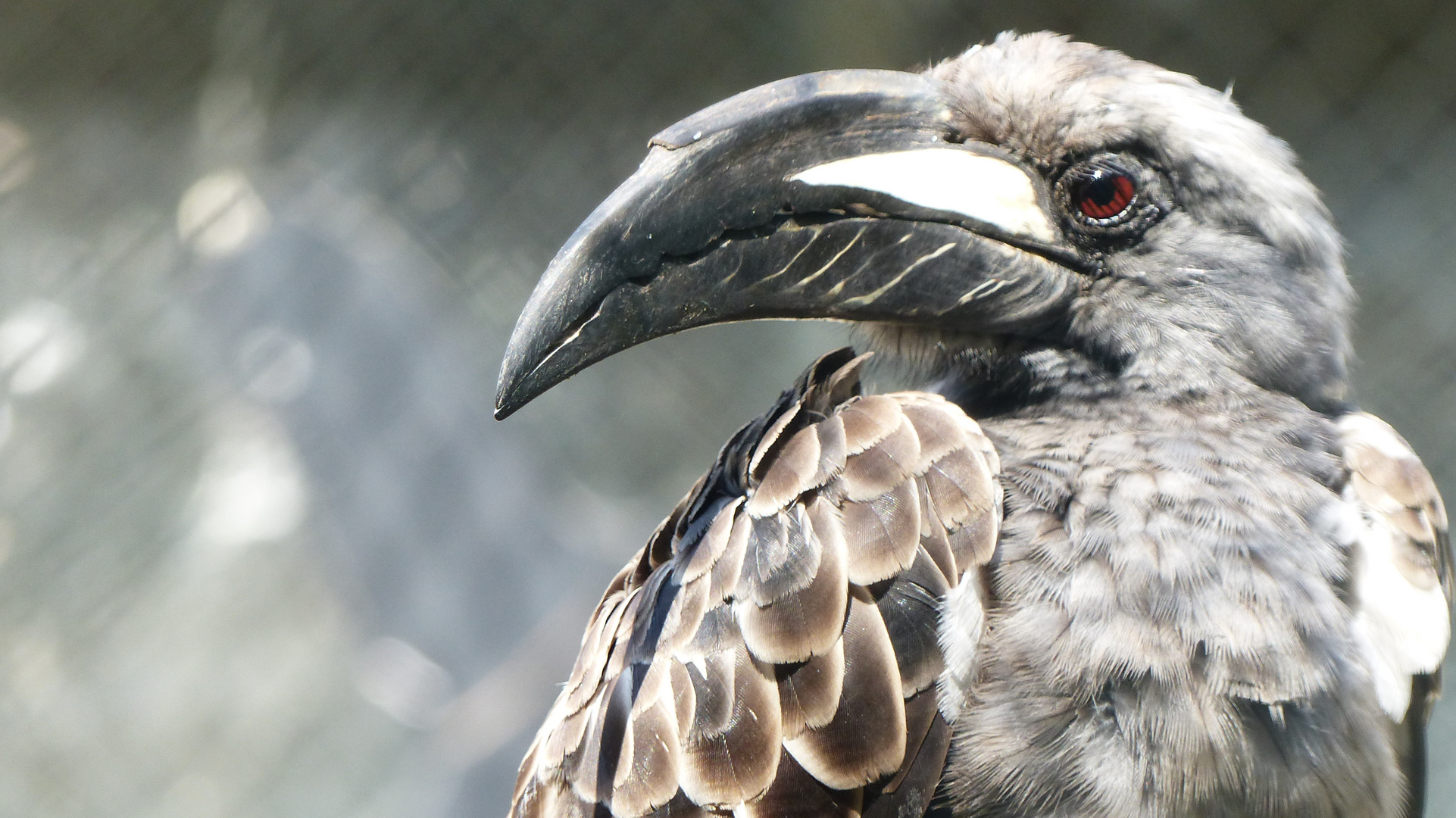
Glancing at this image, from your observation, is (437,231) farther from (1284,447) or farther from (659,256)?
(1284,447)

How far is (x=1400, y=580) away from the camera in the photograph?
152 cm

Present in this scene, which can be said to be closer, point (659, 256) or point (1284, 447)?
point (659, 256)

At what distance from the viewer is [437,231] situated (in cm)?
378

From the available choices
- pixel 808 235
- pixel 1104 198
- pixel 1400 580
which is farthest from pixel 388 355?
pixel 1400 580

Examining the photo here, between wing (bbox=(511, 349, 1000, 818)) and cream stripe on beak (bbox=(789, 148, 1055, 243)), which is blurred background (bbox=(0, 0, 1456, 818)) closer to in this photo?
cream stripe on beak (bbox=(789, 148, 1055, 243))

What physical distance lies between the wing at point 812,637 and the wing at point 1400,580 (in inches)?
20.2

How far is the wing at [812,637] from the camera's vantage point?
1310 mm

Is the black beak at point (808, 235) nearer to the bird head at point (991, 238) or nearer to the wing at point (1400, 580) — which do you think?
the bird head at point (991, 238)

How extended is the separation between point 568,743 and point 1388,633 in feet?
3.43

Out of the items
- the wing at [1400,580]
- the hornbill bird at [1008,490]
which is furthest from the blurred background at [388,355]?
the wing at [1400,580]

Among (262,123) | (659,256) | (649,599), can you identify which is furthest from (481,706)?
(659,256)

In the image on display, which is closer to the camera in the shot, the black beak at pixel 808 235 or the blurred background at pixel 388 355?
the black beak at pixel 808 235

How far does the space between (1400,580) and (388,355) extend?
298 centimetres

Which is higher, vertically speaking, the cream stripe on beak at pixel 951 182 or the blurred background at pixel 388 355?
the blurred background at pixel 388 355
